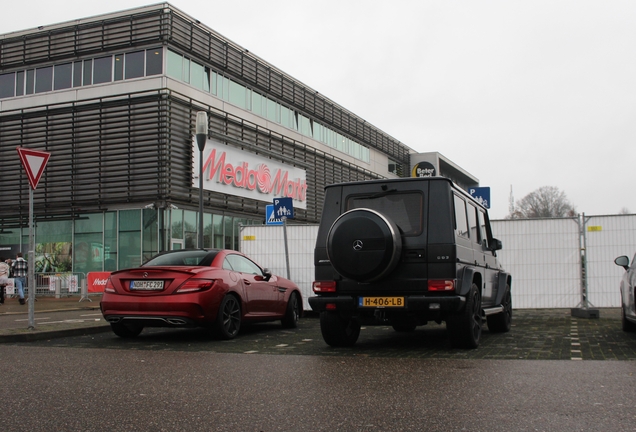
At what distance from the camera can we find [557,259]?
14.5 metres

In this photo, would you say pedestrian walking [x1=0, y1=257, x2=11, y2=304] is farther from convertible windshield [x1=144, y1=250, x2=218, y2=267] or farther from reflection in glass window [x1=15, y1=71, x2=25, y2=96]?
convertible windshield [x1=144, y1=250, x2=218, y2=267]

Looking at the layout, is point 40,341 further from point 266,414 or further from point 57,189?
point 57,189

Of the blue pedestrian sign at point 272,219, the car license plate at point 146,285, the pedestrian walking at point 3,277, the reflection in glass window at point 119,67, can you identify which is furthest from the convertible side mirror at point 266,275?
the reflection in glass window at point 119,67

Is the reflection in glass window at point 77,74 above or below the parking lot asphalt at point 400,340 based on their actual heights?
above

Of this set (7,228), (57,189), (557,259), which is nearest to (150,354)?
(557,259)

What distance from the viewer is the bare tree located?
275 feet

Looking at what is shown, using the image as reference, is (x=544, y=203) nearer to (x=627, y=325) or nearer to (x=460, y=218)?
(x=627, y=325)

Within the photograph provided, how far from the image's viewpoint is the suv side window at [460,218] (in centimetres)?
825

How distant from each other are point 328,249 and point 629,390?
3759 mm

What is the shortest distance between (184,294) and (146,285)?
604mm

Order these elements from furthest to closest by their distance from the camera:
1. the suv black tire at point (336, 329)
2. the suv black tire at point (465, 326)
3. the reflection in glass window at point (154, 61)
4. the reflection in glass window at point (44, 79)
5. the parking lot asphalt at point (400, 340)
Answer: the reflection in glass window at point (44, 79) → the reflection in glass window at point (154, 61) → the suv black tire at point (336, 329) → the suv black tire at point (465, 326) → the parking lot asphalt at point (400, 340)

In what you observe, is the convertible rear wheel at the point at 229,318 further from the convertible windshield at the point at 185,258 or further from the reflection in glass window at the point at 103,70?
the reflection in glass window at the point at 103,70

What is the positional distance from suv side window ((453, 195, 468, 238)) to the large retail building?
1975cm

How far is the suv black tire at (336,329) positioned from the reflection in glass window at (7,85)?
27295 millimetres
